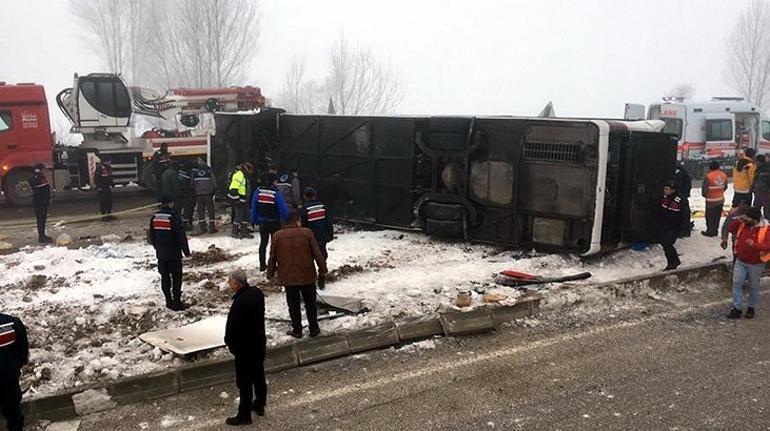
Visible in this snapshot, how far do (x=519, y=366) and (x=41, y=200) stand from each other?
1016 centimetres

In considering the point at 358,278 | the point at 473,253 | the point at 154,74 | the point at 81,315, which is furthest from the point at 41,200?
the point at 154,74

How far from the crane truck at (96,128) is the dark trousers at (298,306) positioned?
10208mm

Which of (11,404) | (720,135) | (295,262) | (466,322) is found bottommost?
(466,322)

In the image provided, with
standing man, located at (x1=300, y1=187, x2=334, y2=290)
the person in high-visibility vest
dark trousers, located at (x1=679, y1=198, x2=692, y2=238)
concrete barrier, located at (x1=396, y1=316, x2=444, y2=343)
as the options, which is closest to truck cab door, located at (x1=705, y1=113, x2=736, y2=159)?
dark trousers, located at (x1=679, y1=198, x2=692, y2=238)

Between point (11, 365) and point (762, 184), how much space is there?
40.6 feet

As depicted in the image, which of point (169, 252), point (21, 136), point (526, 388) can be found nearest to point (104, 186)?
point (21, 136)

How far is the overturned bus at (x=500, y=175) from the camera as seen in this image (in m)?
10.2

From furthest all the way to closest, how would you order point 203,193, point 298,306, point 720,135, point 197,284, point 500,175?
1. point 720,135
2. point 203,193
3. point 500,175
4. point 197,284
5. point 298,306

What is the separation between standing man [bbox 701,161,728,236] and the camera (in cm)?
1218

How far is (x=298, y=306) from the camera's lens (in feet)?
23.7

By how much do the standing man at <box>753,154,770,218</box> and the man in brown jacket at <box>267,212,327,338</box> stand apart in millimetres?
9289

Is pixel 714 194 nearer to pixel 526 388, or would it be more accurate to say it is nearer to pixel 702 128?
pixel 526 388

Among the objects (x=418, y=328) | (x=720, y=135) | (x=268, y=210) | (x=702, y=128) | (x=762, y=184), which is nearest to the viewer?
(x=418, y=328)

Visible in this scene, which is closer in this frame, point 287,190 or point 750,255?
point 750,255
